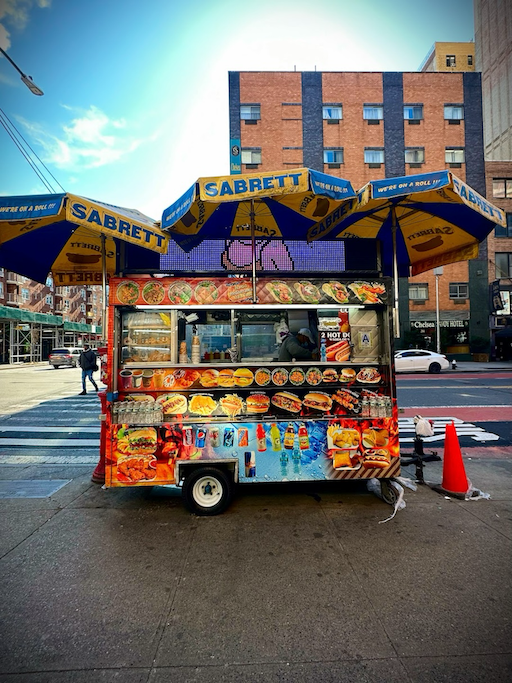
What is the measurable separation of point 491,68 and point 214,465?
68.2 m

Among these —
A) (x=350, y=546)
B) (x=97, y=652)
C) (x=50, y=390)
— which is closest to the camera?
(x=97, y=652)

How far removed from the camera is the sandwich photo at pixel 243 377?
4578 millimetres

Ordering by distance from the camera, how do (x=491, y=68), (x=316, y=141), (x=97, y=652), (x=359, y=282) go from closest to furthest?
(x=97, y=652), (x=359, y=282), (x=316, y=141), (x=491, y=68)

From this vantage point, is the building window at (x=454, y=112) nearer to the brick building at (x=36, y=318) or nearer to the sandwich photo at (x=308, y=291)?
the brick building at (x=36, y=318)

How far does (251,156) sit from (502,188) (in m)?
22.9

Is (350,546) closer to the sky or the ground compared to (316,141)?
closer to the ground

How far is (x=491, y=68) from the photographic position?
158 ft

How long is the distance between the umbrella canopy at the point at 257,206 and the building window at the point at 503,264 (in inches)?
1310

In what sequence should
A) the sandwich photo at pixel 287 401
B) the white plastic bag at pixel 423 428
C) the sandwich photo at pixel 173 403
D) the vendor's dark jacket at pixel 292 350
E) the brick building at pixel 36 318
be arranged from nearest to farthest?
the sandwich photo at pixel 173 403, the sandwich photo at pixel 287 401, the vendor's dark jacket at pixel 292 350, the white plastic bag at pixel 423 428, the brick building at pixel 36 318

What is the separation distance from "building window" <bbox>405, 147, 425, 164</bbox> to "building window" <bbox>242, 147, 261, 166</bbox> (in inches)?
534

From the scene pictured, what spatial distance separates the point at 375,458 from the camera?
173 inches

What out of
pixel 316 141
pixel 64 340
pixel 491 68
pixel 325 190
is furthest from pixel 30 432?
pixel 491 68

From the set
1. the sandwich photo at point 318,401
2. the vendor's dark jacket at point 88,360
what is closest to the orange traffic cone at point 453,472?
the sandwich photo at point 318,401

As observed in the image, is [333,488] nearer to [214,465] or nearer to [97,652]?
[214,465]
